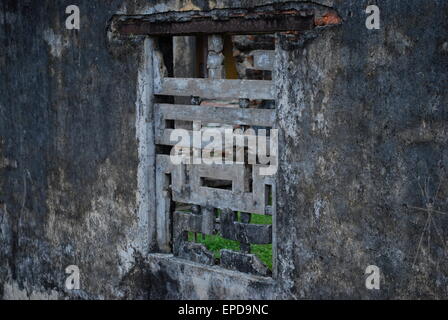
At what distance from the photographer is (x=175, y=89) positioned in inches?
189

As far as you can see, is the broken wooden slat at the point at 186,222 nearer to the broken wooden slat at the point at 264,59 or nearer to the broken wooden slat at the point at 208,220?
the broken wooden slat at the point at 208,220

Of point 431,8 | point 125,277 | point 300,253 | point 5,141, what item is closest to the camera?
point 431,8

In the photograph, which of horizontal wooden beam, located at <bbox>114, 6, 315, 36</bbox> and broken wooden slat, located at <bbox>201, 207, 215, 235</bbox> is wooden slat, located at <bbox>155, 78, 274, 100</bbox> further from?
broken wooden slat, located at <bbox>201, 207, 215, 235</bbox>

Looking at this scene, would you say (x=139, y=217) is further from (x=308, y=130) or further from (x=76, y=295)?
(x=308, y=130)

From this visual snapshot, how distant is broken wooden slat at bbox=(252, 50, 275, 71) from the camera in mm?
4320

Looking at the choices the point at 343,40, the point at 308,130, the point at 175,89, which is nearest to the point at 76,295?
the point at 175,89

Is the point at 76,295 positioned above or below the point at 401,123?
below

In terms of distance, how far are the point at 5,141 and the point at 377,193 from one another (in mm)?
3182

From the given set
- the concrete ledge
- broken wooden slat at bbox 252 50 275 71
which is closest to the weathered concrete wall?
the concrete ledge

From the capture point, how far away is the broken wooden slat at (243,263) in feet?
14.9

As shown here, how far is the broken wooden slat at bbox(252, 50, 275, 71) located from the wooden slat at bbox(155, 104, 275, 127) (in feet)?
0.82

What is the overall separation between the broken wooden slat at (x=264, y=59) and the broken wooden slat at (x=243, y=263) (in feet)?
3.63

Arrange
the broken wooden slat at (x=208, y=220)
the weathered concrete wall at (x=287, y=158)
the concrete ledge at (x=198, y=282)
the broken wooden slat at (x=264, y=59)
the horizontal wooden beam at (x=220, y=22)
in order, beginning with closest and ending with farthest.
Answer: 1. the weathered concrete wall at (x=287, y=158)
2. the horizontal wooden beam at (x=220, y=22)
3. the broken wooden slat at (x=264, y=59)
4. the concrete ledge at (x=198, y=282)
5. the broken wooden slat at (x=208, y=220)

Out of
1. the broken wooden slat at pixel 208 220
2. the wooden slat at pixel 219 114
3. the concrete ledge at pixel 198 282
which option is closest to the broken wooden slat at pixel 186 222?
the broken wooden slat at pixel 208 220
